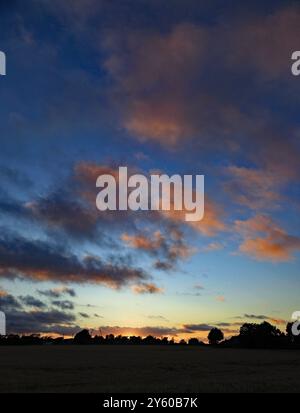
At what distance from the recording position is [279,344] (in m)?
183

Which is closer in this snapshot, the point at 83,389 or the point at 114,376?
the point at 83,389

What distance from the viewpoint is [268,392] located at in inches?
1485
